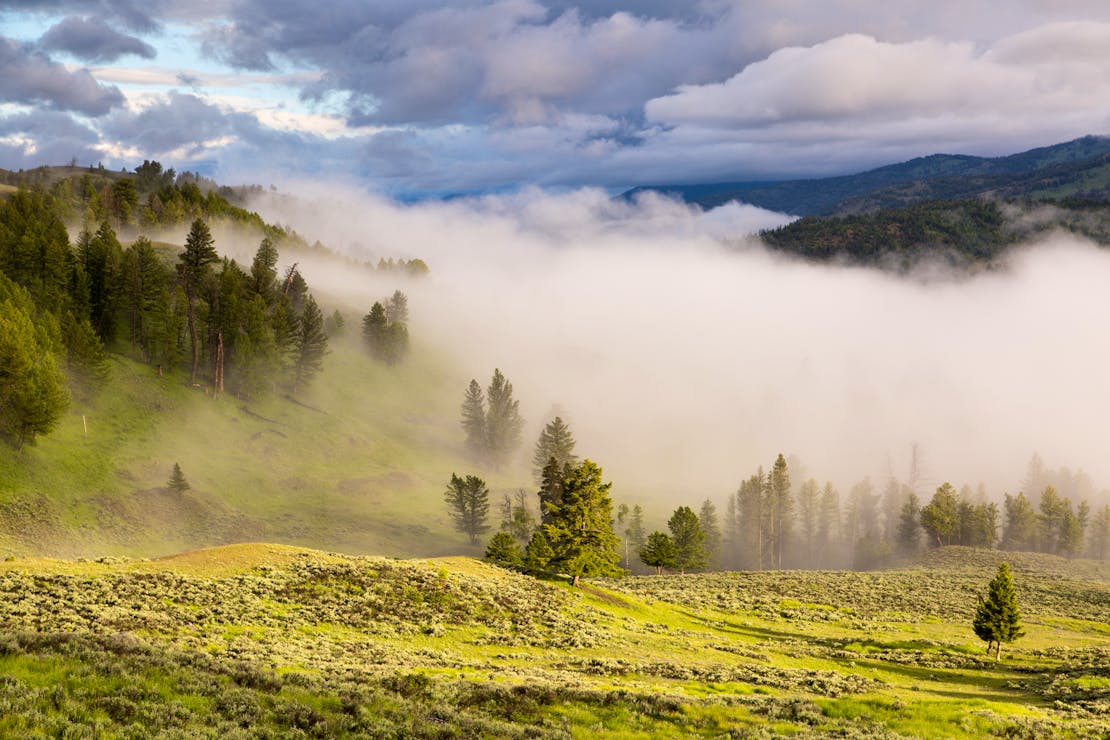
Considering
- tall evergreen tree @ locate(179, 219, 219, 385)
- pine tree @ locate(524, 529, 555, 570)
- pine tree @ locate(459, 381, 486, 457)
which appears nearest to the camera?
pine tree @ locate(524, 529, 555, 570)

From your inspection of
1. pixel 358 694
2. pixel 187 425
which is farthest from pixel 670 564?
pixel 358 694

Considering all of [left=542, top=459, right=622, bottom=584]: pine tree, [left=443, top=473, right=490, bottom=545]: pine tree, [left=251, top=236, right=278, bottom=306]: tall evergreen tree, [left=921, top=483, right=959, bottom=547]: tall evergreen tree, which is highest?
[left=251, top=236, right=278, bottom=306]: tall evergreen tree

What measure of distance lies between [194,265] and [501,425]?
2847 inches

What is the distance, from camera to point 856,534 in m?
186

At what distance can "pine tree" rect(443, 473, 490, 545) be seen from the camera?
114750 mm

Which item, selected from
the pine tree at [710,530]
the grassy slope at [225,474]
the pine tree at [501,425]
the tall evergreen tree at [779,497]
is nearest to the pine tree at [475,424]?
the pine tree at [501,425]

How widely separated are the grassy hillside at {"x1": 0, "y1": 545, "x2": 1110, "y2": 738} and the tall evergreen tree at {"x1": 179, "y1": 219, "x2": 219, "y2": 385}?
85348 mm

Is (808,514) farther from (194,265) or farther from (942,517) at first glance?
(194,265)

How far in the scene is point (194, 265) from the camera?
12194 cm

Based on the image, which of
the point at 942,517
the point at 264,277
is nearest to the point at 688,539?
the point at 942,517

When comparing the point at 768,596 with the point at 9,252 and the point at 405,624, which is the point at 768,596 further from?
the point at 9,252

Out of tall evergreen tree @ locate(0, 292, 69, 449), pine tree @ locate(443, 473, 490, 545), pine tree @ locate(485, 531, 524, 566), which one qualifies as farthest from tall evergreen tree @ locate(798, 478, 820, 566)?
tall evergreen tree @ locate(0, 292, 69, 449)

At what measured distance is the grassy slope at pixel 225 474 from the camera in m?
82.4

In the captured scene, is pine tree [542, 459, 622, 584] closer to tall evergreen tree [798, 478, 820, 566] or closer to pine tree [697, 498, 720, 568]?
pine tree [697, 498, 720, 568]
